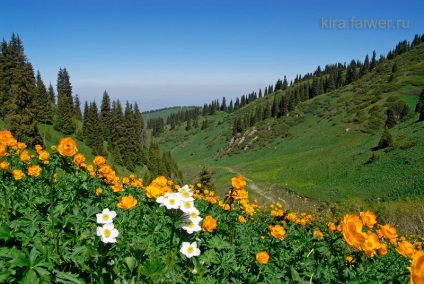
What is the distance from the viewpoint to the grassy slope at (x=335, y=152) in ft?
110

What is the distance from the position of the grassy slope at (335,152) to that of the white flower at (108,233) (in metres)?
32.0

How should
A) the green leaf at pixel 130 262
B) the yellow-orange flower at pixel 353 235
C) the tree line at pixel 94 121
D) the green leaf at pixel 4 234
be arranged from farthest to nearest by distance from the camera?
1. the tree line at pixel 94 121
2. the yellow-orange flower at pixel 353 235
3. the green leaf at pixel 4 234
4. the green leaf at pixel 130 262

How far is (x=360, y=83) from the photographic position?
116938 mm

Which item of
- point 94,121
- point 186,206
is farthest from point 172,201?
point 94,121

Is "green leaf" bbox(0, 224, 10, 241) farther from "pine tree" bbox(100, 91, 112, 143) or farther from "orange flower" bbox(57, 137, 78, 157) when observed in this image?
"pine tree" bbox(100, 91, 112, 143)

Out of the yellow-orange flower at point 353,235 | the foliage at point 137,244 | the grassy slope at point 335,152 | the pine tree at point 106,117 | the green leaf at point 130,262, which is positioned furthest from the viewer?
the pine tree at point 106,117

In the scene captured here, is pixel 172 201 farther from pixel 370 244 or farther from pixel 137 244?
pixel 370 244

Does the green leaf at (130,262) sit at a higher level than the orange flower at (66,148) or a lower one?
lower

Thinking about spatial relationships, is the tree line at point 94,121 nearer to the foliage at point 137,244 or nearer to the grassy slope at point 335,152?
the grassy slope at point 335,152

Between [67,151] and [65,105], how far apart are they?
236 feet

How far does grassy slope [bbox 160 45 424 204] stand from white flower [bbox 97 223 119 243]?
105 feet

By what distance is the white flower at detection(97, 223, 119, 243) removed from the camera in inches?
78.8

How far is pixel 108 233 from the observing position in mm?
2068

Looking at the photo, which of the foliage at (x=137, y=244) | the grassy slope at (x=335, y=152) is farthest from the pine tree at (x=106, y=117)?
the foliage at (x=137, y=244)
